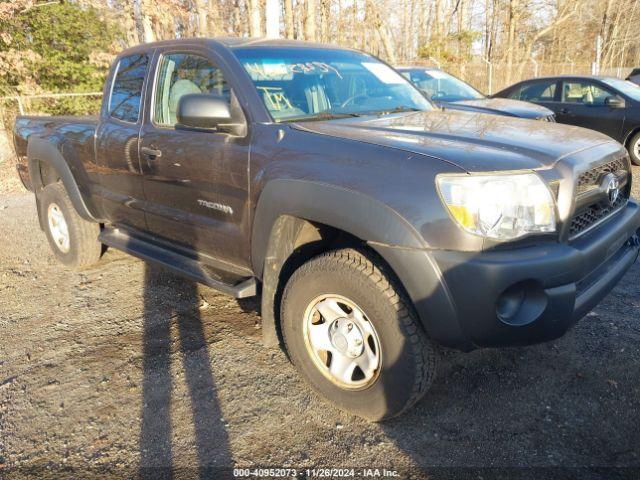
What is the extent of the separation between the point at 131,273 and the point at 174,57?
2.18 metres

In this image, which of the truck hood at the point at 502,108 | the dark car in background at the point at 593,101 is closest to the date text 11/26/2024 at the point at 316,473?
the truck hood at the point at 502,108

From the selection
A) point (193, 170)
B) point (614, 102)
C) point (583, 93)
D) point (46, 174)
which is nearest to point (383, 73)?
point (193, 170)

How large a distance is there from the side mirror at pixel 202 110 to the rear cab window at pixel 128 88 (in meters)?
1.09

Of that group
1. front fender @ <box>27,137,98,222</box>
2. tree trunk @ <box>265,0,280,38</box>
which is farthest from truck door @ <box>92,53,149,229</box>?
tree trunk @ <box>265,0,280,38</box>

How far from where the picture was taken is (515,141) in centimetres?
258

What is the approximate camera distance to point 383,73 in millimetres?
3996

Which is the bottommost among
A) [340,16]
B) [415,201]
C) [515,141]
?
[415,201]

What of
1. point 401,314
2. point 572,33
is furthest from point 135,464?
point 572,33

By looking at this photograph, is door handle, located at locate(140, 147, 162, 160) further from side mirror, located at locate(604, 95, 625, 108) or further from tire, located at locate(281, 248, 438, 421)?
side mirror, located at locate(604, 95, 625, 108)

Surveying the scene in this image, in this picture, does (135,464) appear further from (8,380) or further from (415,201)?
(415,201)

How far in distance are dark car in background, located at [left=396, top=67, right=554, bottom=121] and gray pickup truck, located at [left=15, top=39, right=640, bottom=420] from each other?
3.38 meters

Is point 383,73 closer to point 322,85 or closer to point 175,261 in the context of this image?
point 322,85

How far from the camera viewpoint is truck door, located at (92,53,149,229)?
12.6 ft

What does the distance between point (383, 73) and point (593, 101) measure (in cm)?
678
